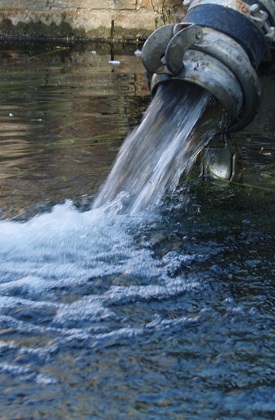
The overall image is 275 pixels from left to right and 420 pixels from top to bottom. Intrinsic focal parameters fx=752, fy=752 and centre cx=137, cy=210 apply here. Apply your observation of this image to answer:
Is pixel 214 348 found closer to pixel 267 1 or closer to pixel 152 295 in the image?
pixel 152 295

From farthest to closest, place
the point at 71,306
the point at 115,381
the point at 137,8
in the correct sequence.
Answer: the point at 137,8, the point at 71,306, the point at 115,381

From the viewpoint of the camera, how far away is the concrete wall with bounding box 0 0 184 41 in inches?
404

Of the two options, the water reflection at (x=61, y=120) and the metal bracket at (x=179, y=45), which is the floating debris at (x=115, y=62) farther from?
the metal bracket at (x=179, y=45)

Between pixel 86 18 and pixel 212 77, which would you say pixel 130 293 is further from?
pixel 86 18

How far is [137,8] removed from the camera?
1033 cm

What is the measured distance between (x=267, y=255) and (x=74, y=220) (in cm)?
100

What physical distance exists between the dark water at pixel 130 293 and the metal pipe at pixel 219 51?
61 cm

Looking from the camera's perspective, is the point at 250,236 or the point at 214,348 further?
the point at 250,236

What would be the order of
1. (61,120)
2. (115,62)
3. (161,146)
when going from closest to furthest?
(161,146) → (61,120) → (115,62)

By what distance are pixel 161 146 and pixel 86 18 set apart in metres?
7.00

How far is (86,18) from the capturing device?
1064 cm

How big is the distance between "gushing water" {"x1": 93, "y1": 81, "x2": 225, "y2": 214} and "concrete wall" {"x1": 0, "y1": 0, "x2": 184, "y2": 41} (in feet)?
20.6

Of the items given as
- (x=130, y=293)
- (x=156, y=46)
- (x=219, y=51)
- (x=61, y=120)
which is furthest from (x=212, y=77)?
(x=61, y=120)

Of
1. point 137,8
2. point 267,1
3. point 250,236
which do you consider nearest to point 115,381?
point 250,236
